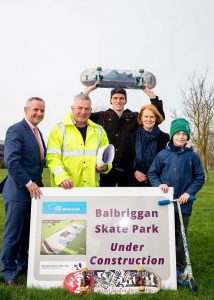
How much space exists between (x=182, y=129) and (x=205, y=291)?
77.4 inches

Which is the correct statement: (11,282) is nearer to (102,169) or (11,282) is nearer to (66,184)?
(66,184)

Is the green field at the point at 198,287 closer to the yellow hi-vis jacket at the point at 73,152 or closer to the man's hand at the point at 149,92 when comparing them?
the yellow hi-vis jacket at the point at 73,152

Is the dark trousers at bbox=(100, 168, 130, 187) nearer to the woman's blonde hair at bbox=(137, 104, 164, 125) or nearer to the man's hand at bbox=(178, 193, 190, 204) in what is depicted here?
the woman's blonde hair at bbox=(137, 104, 164, 125)

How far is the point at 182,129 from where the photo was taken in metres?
4.75

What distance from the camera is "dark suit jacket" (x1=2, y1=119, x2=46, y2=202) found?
170 inches

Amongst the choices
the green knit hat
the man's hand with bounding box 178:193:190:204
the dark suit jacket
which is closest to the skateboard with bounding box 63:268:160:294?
the man's hand with bounding box 178:193:190:204

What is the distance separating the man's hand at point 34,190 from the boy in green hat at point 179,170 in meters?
1.43

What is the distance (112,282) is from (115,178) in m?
1.71

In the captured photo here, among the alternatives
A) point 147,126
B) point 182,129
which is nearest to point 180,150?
point 182,129

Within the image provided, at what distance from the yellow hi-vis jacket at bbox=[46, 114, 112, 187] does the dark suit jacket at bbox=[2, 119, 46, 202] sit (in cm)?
21

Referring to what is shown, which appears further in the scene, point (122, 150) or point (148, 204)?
point (122, 150)

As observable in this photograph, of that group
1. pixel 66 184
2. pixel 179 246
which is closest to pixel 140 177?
pixel 179 246

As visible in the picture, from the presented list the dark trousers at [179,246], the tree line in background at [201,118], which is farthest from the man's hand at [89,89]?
the tree line in background at [201,118]

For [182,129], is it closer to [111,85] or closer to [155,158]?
[155,158]
